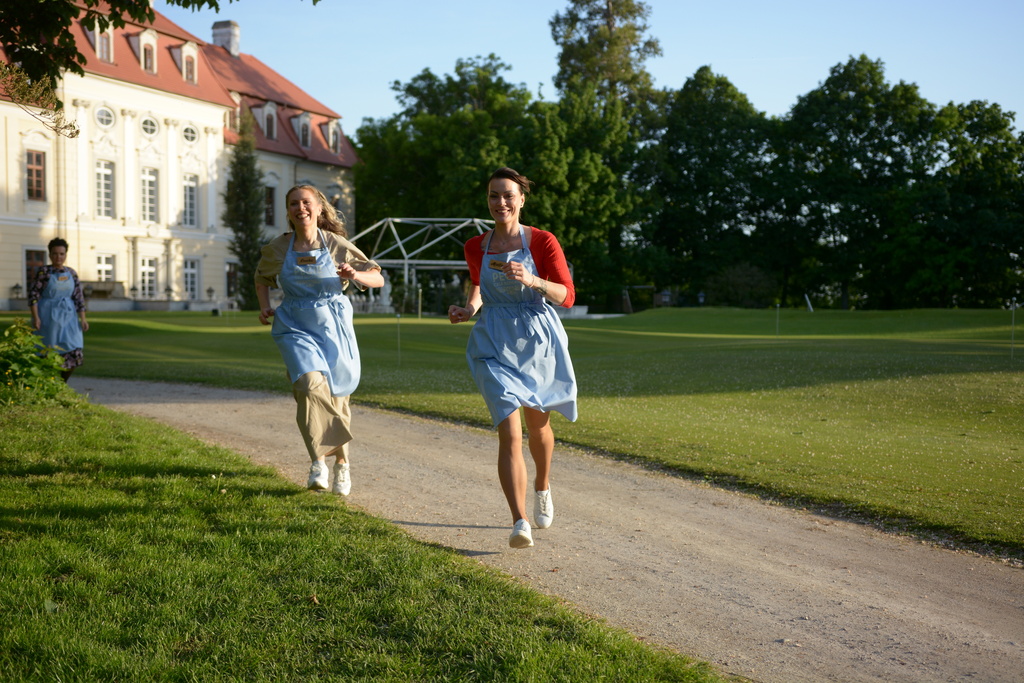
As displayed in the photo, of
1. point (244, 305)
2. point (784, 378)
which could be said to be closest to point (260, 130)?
point (244, 305)

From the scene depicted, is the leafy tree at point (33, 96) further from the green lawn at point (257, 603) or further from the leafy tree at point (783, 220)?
the leafy tree at point (783, 220)

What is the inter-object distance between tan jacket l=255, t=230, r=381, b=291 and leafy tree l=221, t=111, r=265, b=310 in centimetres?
4438

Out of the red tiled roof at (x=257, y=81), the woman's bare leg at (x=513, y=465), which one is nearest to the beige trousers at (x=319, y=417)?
the woman's bare leg at (x=513, y=465)

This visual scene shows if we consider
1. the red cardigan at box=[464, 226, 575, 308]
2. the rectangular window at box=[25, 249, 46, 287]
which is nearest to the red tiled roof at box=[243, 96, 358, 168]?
the rectangular window at box=[25, 249, 46, 287]

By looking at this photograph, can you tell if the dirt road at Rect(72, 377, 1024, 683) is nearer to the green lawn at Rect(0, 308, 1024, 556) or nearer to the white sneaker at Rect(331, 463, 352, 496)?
the white sneaker at Rect(331, 463, 352, 496)

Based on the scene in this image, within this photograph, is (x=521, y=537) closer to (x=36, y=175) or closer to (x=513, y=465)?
(x=513, y=465)

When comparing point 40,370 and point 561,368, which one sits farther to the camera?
point 40,370

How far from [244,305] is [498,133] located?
55.7 ft

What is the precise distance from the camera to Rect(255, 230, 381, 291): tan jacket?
21.8ft

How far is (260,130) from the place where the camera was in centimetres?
5609

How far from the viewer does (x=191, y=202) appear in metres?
51.4

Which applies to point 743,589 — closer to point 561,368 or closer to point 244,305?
point 561,368

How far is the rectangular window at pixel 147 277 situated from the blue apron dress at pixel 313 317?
4475 cm

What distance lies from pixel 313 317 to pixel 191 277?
1881 inches
